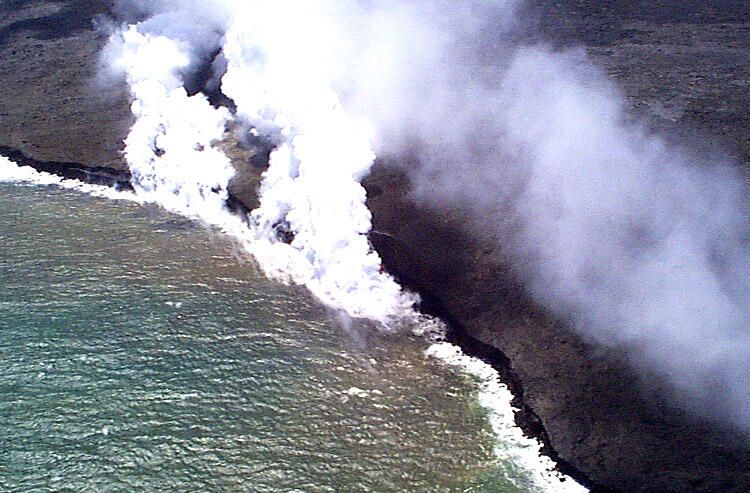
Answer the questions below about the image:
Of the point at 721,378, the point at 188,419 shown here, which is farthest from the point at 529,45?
the point at 188,419

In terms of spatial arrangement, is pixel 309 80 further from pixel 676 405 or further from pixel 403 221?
pixel 676 405

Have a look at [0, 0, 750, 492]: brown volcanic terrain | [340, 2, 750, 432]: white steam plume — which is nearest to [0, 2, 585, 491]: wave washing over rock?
[0, 0, 750, 492]: brown volcanic terrain

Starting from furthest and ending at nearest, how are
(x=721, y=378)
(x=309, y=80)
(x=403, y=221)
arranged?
(x=309, y=80), (x=403, y=221), (x=721, y=378)

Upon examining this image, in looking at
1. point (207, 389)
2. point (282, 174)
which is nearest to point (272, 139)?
point (282, 174)

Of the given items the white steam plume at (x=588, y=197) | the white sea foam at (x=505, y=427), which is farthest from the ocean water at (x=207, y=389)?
the white steam plume at (x=588, y=197)

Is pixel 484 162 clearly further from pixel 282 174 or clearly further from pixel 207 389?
pixel 207 389
